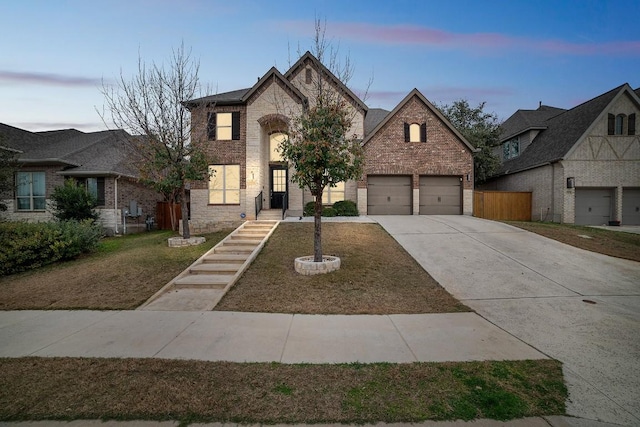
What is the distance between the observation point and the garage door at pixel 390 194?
18.3 m

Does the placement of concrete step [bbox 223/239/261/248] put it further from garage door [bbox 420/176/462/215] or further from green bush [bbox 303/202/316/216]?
garage door [bbox 420/176/462/215]

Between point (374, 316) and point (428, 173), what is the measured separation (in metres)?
13.9

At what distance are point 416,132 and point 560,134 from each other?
1005cm

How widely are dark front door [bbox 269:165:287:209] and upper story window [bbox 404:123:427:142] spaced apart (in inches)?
303

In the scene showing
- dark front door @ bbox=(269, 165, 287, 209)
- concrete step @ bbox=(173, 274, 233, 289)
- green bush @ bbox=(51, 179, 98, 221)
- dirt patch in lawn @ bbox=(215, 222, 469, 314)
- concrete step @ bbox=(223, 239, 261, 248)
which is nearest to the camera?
dirt patch in lawn @ bbox=(215, 222, 469, 314)

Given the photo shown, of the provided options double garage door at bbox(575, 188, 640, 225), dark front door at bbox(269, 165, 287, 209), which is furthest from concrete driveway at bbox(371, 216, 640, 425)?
double garage door at bbox(575, 188, 640, 225)

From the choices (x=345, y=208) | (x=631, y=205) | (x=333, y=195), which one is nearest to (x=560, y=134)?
(x=631, y=205)

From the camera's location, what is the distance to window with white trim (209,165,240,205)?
16656mm

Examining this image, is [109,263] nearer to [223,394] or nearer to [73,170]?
[223,394]

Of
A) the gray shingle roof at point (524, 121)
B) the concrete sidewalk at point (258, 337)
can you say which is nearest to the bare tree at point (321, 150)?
the concrete sidewalk at point (258, 337)

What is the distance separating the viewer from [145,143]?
40.9 feet

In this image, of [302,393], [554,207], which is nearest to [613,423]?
[302,393]

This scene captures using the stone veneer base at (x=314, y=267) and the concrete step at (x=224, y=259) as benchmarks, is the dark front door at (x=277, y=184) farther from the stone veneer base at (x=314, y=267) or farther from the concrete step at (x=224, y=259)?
the stone veneer base at (x=314, y=267)

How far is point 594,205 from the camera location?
59.4 ft
